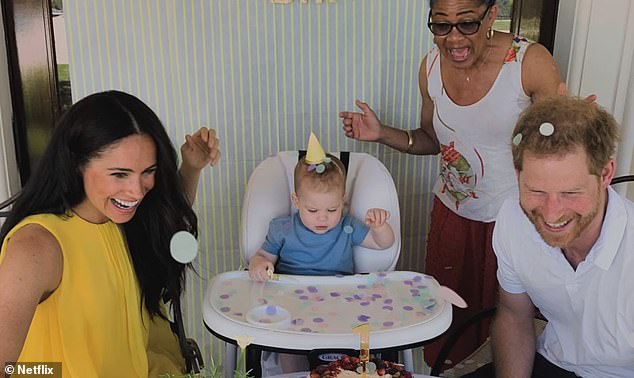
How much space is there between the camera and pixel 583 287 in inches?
58.1

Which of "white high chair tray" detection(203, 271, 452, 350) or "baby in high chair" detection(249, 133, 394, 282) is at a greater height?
"baby in high chair" detection(249, 133, 394, 282)

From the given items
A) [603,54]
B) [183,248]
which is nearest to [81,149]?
[183,248]

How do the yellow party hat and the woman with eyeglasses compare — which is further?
the woman with eyeglasses

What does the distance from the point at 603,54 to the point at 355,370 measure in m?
1.46

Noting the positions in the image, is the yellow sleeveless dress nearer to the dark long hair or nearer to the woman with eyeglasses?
the dark long hair

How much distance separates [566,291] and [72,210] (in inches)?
43.9

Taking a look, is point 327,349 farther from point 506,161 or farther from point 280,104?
point 280,104

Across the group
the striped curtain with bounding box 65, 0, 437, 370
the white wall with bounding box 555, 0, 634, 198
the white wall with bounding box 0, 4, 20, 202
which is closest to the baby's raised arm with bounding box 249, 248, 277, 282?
the striped curtain with bounding box 65, 0, 437, 370

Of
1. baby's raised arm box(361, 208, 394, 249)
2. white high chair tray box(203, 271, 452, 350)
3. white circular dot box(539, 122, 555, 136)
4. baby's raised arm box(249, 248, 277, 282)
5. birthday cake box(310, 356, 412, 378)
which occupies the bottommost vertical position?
birthday cake box(310, 356, 412, 378)

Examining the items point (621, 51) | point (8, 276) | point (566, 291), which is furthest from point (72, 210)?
Result: point (621, 51)

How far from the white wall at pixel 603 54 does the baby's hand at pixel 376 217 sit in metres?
0.89

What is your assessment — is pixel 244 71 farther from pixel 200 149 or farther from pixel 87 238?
pixel 87 238

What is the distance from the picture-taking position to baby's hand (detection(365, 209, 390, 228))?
1.78 meters

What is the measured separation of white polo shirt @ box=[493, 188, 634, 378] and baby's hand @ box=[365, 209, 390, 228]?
0.30 metres
